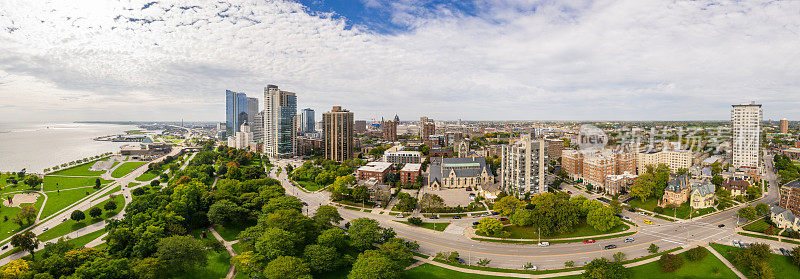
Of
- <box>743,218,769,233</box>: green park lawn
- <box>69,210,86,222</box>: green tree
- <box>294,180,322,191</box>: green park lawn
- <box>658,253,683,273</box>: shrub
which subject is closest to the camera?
<box>658,253,683,273</box>: shrub

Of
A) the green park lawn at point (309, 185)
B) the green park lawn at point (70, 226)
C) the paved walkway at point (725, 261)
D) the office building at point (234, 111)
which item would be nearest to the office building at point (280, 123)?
the green park lawn at point (309, 185)

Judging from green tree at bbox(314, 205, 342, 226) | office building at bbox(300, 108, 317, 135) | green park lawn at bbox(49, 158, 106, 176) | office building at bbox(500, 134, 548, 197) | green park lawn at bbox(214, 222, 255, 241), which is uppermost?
office building at bbox(300, 108, 317, 135)

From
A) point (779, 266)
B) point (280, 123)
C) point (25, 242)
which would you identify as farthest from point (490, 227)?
point (280, 123)

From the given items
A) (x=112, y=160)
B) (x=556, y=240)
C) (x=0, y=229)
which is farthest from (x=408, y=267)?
(x=112, y=160)

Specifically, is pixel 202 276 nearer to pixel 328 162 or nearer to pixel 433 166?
pixel 433 166

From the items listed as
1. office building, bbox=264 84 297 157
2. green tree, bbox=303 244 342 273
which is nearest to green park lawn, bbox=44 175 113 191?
office building, bbox=264 84 297 157

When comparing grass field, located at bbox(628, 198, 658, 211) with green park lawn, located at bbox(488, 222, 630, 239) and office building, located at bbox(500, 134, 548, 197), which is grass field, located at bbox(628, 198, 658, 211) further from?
office building, located at bbox(500, 134, 548, 197)

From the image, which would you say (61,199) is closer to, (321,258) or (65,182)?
(65,182)
